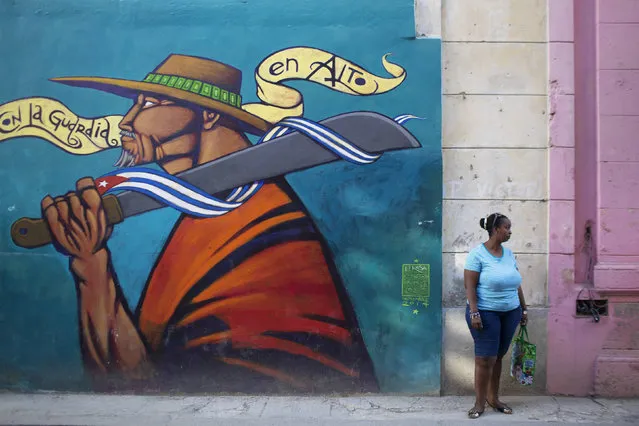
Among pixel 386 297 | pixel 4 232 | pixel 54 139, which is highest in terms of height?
pixel 54 139

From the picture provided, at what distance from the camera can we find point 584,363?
18.4 ft

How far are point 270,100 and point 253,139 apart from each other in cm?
41

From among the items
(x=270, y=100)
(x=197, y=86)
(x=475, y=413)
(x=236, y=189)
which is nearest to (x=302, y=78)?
(x=270, y=100)

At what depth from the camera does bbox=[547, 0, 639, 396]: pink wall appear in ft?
18.4

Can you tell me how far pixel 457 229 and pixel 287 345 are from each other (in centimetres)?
199

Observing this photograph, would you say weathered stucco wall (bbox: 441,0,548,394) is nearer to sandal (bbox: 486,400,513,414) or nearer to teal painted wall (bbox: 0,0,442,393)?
teal painted wall (bbox: 0,0,442,393)

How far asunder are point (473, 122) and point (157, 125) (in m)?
3.07

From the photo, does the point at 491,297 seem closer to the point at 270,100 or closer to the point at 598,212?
the point at 598,212

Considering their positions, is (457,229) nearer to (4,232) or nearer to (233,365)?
(233,365)

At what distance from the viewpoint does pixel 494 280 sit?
192 inches

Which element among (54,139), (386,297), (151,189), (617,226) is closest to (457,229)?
(386,297)

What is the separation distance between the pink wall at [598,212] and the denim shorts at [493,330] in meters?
0.82

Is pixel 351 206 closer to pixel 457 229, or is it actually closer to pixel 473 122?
pixel 457 229

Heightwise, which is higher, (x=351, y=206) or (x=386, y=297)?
(x=351, y=206)
